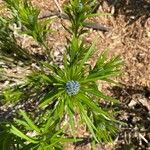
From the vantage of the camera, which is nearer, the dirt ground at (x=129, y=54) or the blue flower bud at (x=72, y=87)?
the blue flower bud at (x=72, y=87)

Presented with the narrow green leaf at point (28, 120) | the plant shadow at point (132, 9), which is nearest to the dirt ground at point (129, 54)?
the plant shadow at point (132, 9)

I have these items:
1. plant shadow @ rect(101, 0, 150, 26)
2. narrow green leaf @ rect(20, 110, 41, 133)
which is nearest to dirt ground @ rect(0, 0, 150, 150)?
plant shadow @ rect(101, 0, 150, 26)

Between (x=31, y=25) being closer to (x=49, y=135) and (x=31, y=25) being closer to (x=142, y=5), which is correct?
(x=49, y=135)

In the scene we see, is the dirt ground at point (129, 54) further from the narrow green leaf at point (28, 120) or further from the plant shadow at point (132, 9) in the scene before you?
the narrow green leaf at point (28, 120)

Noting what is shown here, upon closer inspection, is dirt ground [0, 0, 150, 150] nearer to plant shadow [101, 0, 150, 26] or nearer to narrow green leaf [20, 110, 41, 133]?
plant shadow [101, 0, 150, 26]

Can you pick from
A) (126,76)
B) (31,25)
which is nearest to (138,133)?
(126,76)

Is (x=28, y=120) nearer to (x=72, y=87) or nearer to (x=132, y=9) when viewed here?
(x=72, y=87)
